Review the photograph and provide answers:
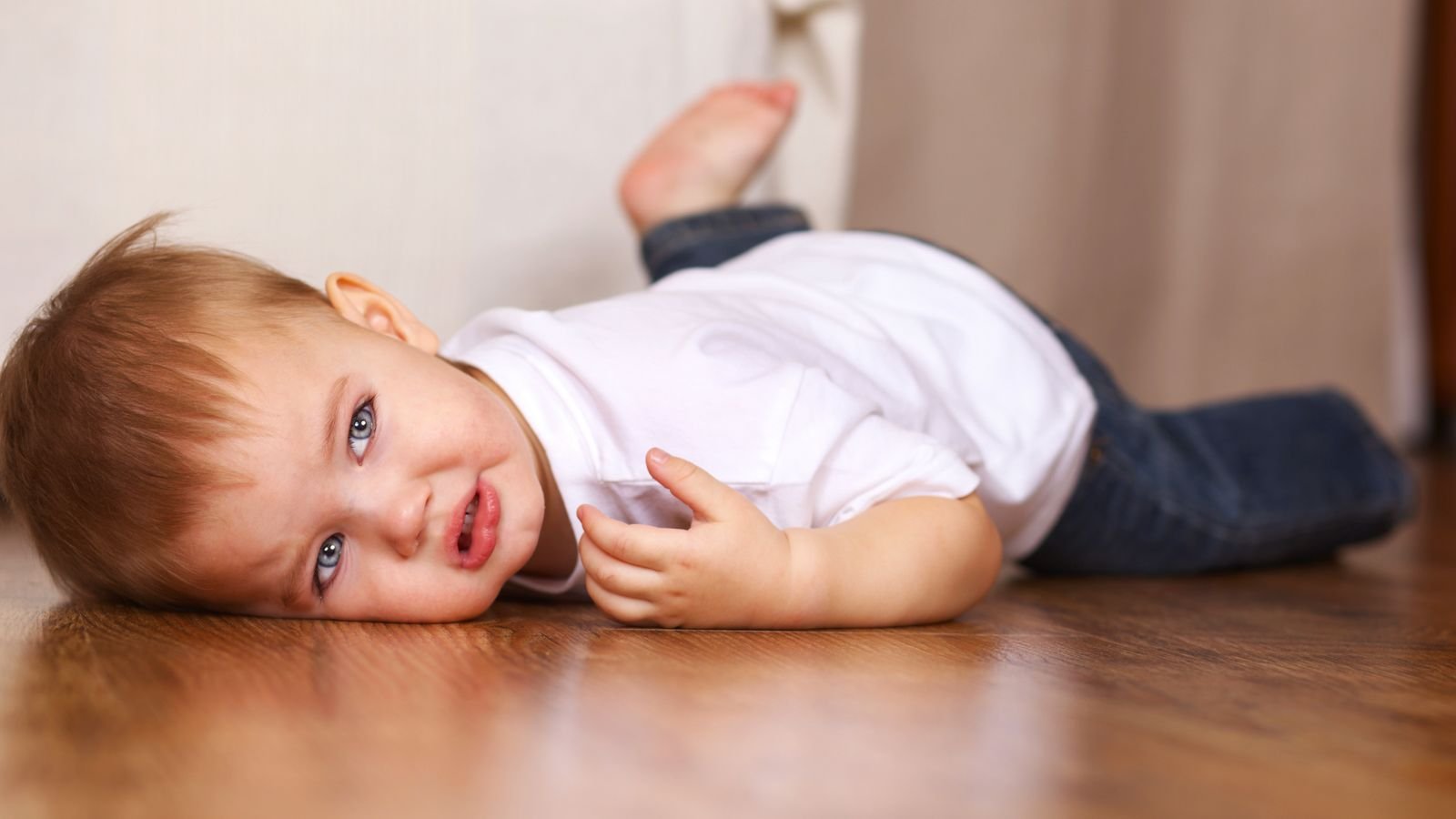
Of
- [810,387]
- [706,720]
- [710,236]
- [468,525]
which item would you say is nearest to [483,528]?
[468,525]

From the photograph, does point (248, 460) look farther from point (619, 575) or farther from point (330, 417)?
point (619, 575)

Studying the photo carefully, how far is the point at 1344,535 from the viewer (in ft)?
4.47

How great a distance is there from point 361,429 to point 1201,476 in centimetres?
85

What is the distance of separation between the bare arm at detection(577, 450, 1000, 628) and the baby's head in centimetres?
9

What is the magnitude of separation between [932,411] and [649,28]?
568 millimetres

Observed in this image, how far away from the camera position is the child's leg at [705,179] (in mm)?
1347

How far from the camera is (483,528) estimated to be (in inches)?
32.0

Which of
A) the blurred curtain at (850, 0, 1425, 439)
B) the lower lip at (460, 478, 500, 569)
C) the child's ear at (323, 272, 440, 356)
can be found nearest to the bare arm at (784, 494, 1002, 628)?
the lower lip at (460, 478, 500, 569)

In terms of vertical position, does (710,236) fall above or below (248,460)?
above

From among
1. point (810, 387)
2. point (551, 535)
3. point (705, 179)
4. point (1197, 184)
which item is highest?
point (1197, 184)

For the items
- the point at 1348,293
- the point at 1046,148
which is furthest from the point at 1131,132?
the point at 1348,293

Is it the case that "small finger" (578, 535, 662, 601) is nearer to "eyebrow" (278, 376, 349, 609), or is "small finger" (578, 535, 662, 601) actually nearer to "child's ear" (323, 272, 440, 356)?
"eyebrow" (278, 376, 349, 609)

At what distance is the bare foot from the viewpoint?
134 cm

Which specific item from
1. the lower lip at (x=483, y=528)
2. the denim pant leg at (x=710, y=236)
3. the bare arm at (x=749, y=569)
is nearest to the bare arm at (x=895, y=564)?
the bare arm at (x=749, y=569)
